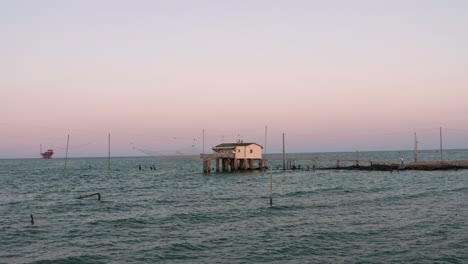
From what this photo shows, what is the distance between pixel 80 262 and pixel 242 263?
8178 mm

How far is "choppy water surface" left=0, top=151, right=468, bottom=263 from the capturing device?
2295cm

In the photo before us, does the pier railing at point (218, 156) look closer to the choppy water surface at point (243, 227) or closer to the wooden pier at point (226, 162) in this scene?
the wooden pier at point (226, 162)

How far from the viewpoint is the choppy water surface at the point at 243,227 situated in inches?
904

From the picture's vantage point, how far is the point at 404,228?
28484 mm

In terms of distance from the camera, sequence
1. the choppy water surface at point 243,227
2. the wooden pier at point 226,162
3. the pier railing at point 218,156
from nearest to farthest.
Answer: the choppy water surface at point 243,227
the pier railing at point 218,156
the wooden pier at point 226,162

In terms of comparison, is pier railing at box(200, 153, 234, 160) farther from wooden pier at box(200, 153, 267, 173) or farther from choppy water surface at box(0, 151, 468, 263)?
choppy water surface at box(0, 151, 468, 263)

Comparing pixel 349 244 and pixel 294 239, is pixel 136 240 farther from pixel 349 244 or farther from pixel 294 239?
pixel 349 244

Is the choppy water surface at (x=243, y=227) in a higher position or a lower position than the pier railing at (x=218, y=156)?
lower

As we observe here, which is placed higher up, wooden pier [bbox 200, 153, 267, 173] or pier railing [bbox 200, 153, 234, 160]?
pier railing [bbox 200, 153, 234, 160]

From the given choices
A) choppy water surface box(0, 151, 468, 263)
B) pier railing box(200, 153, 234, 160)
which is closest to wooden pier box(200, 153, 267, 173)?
pier railing box(200, 153, 234, 160)

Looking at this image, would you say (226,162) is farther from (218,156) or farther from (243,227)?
(243,227)

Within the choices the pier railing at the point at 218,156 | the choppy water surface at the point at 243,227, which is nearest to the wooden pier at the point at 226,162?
the pier railing at the point at 218,156

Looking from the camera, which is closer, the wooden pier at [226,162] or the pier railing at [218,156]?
the pier railing at [218,156]

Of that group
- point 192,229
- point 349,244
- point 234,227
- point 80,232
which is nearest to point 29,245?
point 80,232
